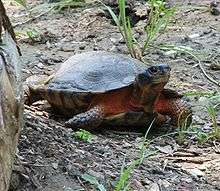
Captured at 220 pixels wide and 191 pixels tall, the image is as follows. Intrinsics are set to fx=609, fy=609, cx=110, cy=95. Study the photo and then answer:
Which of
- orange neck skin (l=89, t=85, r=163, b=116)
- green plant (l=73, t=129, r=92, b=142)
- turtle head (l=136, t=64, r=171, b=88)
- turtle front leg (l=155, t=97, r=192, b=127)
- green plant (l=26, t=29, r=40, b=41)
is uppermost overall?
turtle head (l=136, t=64, r=171, b=88)

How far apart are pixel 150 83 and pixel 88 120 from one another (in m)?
0.46

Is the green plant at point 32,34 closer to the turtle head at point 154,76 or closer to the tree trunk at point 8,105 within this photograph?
the turtle head at point 154,76

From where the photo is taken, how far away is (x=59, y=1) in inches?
270

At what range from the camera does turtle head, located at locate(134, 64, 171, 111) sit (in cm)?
375

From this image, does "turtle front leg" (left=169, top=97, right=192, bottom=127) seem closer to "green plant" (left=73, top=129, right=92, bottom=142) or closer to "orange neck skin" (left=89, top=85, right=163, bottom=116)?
"orange neck skin" (left=89, top=85, right=163, bottom=116)

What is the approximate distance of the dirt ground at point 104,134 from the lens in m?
2.64

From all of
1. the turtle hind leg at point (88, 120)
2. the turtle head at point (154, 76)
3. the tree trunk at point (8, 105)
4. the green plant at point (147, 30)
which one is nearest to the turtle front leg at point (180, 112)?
the turtle head at point (154, 76)

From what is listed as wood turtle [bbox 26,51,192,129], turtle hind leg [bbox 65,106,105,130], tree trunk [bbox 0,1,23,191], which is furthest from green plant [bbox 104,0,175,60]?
tree trunk [bbox 0,1,23,191]

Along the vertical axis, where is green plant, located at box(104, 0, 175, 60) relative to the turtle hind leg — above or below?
below

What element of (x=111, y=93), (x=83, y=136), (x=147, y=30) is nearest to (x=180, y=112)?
(x=111, y=93)

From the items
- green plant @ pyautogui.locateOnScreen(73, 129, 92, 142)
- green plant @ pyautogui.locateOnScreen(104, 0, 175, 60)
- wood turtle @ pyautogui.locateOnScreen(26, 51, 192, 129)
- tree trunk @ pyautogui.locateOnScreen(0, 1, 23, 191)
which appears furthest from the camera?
green plant @ pyautogui.locateOnScreen(104, 0, 175, 60)

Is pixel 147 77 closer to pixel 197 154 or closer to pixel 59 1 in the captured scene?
pixel 197 154

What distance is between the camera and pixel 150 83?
3.83m

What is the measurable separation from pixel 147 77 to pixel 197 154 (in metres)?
0.60
